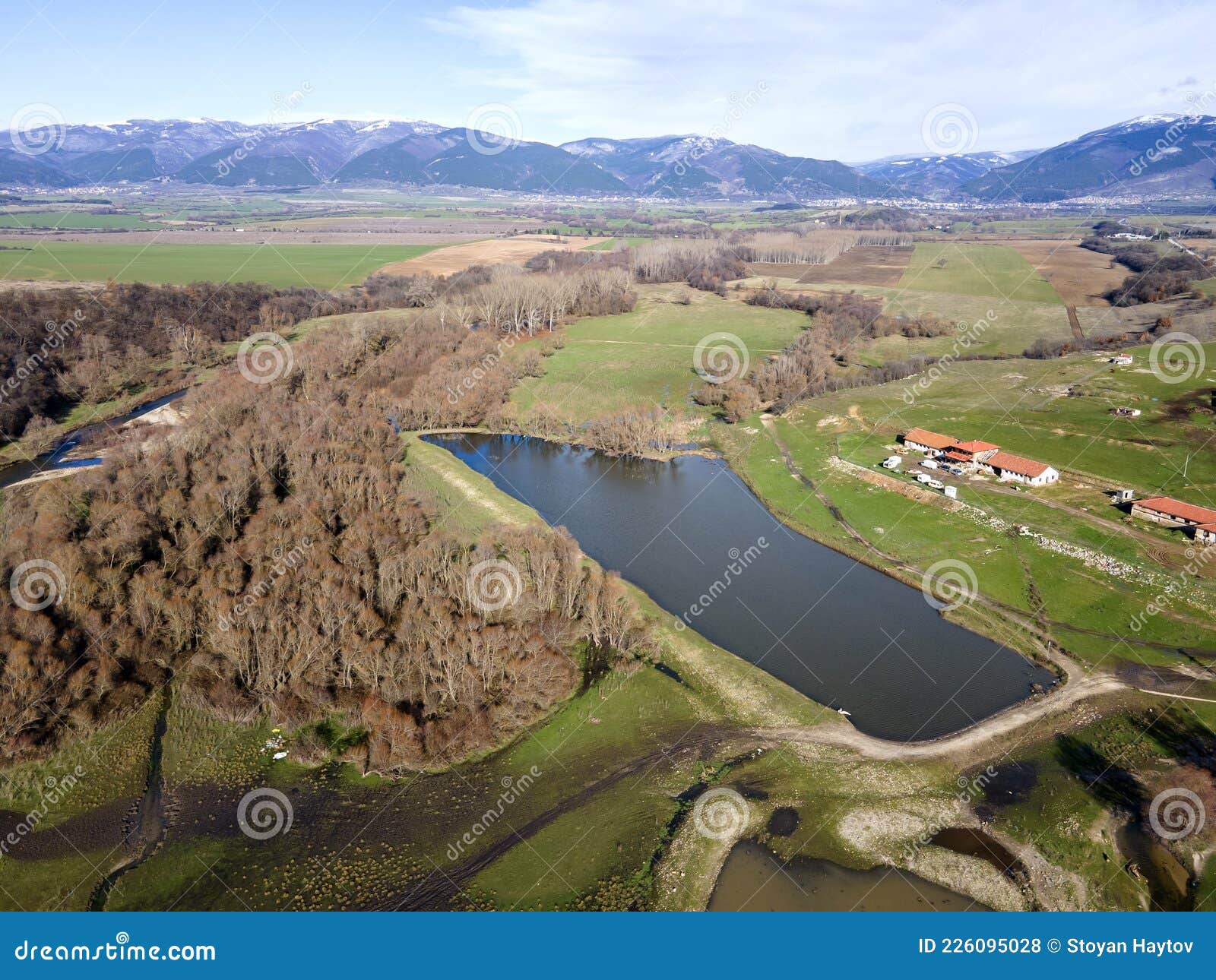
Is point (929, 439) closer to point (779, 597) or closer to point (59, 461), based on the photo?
point (779, 597)

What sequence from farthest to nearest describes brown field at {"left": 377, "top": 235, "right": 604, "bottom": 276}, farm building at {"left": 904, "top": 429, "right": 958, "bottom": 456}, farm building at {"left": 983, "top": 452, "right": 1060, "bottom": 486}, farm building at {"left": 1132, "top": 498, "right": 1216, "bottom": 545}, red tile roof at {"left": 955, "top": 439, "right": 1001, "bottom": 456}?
1. brown field at {"left": 377, "top": 235, "right": 604, "bottom": 276}
2. farm building at {"left": 904, "top": 429, "right": 958, "bottom": 456}
3. red tile roof at {"left": 955, "top": 439, "right": 1001, "bottom": 456}
4. farm building at {"left": 983, "top": 452, "right": 1060, "bottom": 486}
5. farm building at {"left": 1132, "top": 498, "right": 1216, "bottom": 545}

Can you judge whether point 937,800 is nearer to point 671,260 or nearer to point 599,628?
point 599,628

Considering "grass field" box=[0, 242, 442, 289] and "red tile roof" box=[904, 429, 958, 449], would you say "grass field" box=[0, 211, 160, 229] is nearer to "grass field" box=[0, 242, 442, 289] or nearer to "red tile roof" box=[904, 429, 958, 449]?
"grass field" box=[0, 242, 442, 289]

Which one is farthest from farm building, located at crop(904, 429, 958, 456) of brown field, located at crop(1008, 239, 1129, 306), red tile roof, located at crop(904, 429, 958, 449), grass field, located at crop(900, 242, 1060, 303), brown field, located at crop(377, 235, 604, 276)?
brown field, located at crop(377, 235, 604, 276)

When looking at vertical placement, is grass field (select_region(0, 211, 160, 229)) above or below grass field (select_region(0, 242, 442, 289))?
above

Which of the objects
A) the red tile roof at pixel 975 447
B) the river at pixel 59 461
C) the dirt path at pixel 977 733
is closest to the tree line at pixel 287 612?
the dirt path at pixel 977 733

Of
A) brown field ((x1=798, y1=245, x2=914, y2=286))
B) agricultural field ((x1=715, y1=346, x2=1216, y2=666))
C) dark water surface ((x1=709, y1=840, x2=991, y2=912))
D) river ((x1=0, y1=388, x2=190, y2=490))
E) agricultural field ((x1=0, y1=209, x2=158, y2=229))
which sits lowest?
river ((x1=0, y1=388, x2=190, y2=490))
